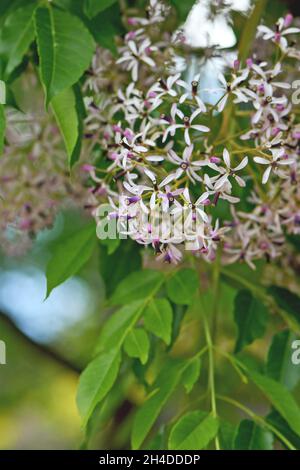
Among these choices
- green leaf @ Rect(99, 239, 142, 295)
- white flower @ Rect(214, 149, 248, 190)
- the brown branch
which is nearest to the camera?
white flower @ Rect(214, 149, 248, 190)

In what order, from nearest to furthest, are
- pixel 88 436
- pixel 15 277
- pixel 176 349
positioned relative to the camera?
pixel 88 436, pixel 176 349, pixel 15 277

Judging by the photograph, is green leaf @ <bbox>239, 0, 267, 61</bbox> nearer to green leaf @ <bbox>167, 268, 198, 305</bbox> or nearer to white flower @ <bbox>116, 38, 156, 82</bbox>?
white flower @ <bbox>116, 38, 156, 82</bbox>

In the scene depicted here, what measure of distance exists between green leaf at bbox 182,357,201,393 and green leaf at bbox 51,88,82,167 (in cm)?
35

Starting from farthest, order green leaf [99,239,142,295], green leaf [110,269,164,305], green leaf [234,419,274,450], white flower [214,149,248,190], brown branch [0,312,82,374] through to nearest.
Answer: brown branch [0,312,82,374]
green leaf [99,239,142,295]
green leaf [110,269,164,305]
green leaf [234,419,274,450]
white flower [214,149,248,190]

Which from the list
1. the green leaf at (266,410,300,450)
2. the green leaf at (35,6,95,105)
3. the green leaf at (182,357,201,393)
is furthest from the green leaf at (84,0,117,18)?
the green leaf at (266,410,300,450)

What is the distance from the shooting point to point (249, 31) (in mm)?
1244

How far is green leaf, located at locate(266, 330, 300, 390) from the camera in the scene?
1261 mm

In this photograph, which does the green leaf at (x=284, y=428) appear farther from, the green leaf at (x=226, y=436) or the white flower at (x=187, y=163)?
the white flower at (x=187, y=163)

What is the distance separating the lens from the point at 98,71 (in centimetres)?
122

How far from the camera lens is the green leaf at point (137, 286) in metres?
1.22

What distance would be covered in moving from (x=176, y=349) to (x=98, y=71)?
5.05 ft

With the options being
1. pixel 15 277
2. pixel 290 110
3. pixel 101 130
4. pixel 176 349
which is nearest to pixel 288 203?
pixel 290 110

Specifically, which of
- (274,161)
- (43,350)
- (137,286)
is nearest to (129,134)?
(274,161)

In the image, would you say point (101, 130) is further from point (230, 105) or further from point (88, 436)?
point (88, 436)
